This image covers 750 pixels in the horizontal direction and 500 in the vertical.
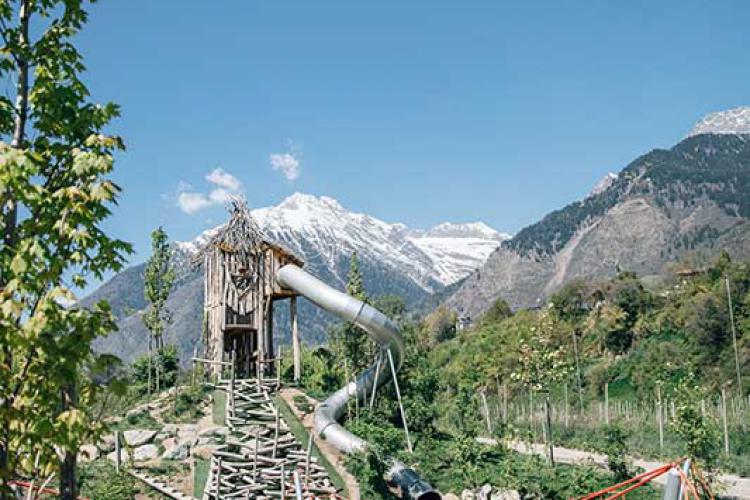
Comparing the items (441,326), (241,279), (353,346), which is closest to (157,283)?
(241,279)

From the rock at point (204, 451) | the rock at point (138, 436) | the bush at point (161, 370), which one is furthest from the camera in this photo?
the bush at point (161, 370)

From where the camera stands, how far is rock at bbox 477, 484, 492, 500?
17.7m

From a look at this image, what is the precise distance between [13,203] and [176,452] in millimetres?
15611

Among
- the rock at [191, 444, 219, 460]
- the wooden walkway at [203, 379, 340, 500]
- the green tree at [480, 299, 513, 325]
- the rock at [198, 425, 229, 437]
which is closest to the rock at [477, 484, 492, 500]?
the wooden walkway at [203, 379, 340, 500]

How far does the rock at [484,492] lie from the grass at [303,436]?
3470 millimetres

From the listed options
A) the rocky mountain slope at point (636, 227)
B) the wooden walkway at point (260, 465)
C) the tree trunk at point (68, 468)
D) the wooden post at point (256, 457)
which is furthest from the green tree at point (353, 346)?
the rocky mountain slope at point (636, 227)

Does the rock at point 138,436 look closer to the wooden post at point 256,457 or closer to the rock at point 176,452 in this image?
the rock at point 176,452

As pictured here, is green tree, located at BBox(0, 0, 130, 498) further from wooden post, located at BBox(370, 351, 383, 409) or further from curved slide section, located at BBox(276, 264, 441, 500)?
wooden post, located at BBox(370, 351, 383, 409)

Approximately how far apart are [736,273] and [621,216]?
10981 cm

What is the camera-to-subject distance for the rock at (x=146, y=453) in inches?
763

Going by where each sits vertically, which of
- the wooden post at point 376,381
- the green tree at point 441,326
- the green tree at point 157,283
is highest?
the green tree at point 441,326

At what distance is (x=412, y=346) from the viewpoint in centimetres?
3030

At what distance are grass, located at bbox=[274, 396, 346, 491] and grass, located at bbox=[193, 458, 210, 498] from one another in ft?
10.2

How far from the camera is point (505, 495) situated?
1792cm
